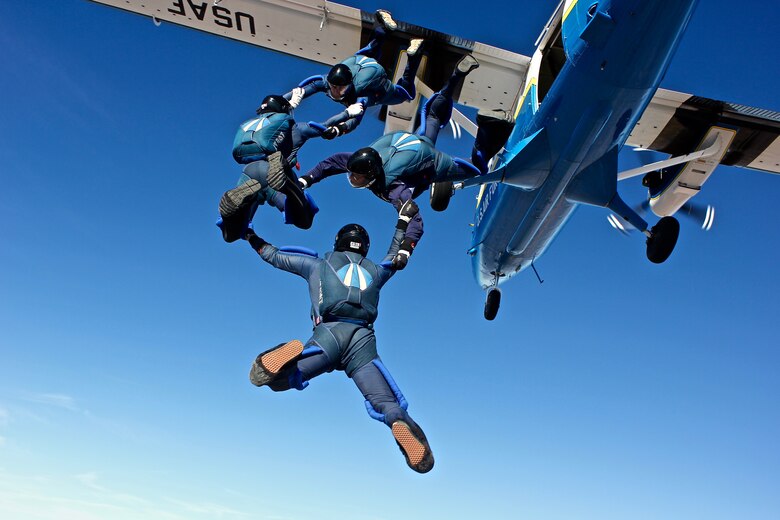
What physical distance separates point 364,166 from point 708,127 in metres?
8.74

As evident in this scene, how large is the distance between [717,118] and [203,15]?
983 cm

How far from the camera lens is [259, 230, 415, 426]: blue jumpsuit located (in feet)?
20.0

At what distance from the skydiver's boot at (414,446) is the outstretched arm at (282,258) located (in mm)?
1844

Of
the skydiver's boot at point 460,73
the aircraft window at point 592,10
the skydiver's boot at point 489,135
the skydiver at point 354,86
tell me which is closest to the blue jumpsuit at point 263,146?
the skydiver at point 354,86

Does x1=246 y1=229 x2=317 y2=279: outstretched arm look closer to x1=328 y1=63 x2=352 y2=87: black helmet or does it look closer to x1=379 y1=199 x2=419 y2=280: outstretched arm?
x1=379 y1=199 x2=419 y2=280: outstretched arm

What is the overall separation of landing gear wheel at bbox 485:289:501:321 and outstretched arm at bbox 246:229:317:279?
8.27 meters

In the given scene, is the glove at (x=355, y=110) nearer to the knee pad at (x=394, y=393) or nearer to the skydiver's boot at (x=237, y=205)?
the skydiver's boot at (x=237, y=205)

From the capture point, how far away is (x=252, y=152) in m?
7.20

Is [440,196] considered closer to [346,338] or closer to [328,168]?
[328,168]

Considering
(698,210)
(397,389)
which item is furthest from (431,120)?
(698,210)

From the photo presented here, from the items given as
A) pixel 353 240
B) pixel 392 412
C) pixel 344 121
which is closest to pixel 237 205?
pixel 353 240

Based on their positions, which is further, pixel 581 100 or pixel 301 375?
pixel 581 100

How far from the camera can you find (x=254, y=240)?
7.11 meters

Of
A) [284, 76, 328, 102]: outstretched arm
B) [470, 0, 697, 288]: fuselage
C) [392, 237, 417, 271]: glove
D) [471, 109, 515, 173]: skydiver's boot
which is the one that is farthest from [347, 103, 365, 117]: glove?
[471, 109, 515, 173]: skydiver's boot
